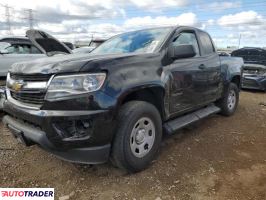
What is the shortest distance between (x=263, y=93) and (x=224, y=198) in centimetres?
796

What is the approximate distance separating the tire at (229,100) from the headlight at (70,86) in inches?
150

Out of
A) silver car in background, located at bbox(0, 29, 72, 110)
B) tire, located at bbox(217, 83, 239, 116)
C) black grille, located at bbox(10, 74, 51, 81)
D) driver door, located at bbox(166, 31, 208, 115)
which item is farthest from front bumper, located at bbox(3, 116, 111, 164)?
tire, located at bbox(217, 83, 239, 116)

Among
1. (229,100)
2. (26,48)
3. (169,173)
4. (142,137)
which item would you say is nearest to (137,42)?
(142,137)

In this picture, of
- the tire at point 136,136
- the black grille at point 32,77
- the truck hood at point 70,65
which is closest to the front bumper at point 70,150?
the tire at point 136,136

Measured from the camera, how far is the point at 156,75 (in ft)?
12.2

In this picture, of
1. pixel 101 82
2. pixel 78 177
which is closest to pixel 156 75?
pixel 101 82

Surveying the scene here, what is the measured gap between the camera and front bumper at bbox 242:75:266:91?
9.93 m

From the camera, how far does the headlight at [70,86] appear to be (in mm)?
2992

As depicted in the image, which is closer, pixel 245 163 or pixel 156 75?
pixel 156 75

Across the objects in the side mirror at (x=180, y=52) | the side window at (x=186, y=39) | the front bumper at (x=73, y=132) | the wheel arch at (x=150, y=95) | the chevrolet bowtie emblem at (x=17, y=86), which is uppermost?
the side window at (x=186, y=39)

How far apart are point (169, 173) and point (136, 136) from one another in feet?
2.09

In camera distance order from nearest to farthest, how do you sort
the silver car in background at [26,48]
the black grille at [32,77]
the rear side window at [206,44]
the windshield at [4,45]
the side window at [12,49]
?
the black grille at [32,77] → the rear side window at [206,44] → the silver car in background at [26,48] → the windshield at [4,45] → the side window at [12,49]

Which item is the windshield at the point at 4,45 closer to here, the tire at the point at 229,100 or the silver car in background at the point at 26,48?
the silver car in background at the point at 26,48

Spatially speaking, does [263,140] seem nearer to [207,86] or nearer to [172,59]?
[207,86]
